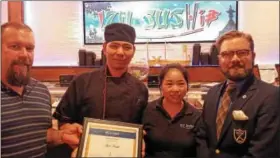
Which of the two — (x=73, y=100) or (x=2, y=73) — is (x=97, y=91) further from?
(x=2, y=73)

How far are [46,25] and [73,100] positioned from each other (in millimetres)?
2667

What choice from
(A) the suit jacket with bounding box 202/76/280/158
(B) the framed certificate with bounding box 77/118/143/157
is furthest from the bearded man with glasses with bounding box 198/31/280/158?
(B) the framed certificate with bounding box 77/118/143/157

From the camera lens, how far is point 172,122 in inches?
73.4

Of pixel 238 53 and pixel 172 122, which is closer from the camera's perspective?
pixel 238 53

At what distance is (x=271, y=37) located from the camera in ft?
12.8

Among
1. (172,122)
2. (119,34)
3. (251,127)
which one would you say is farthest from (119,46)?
(251,127)

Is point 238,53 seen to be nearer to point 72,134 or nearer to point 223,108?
point 223,108

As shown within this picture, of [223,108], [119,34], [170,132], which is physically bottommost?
[170,132]

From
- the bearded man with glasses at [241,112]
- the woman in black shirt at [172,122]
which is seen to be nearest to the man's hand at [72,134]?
the woman in black shirt at [172,122]

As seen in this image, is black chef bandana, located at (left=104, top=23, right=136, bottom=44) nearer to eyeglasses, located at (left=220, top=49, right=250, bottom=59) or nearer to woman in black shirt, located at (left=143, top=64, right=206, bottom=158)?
woman in black shirt, located at (left=143, top=64, right=206, bottom=158)

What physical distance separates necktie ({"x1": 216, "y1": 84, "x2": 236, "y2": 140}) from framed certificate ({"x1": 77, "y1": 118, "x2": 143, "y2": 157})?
1.37 feet

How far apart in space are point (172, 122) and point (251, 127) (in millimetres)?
443

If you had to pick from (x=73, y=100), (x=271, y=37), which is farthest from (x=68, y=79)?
(x=271, y=37)

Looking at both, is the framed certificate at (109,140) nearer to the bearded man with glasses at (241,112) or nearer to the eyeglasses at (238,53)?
the bearded man with glasses at (241,112)
